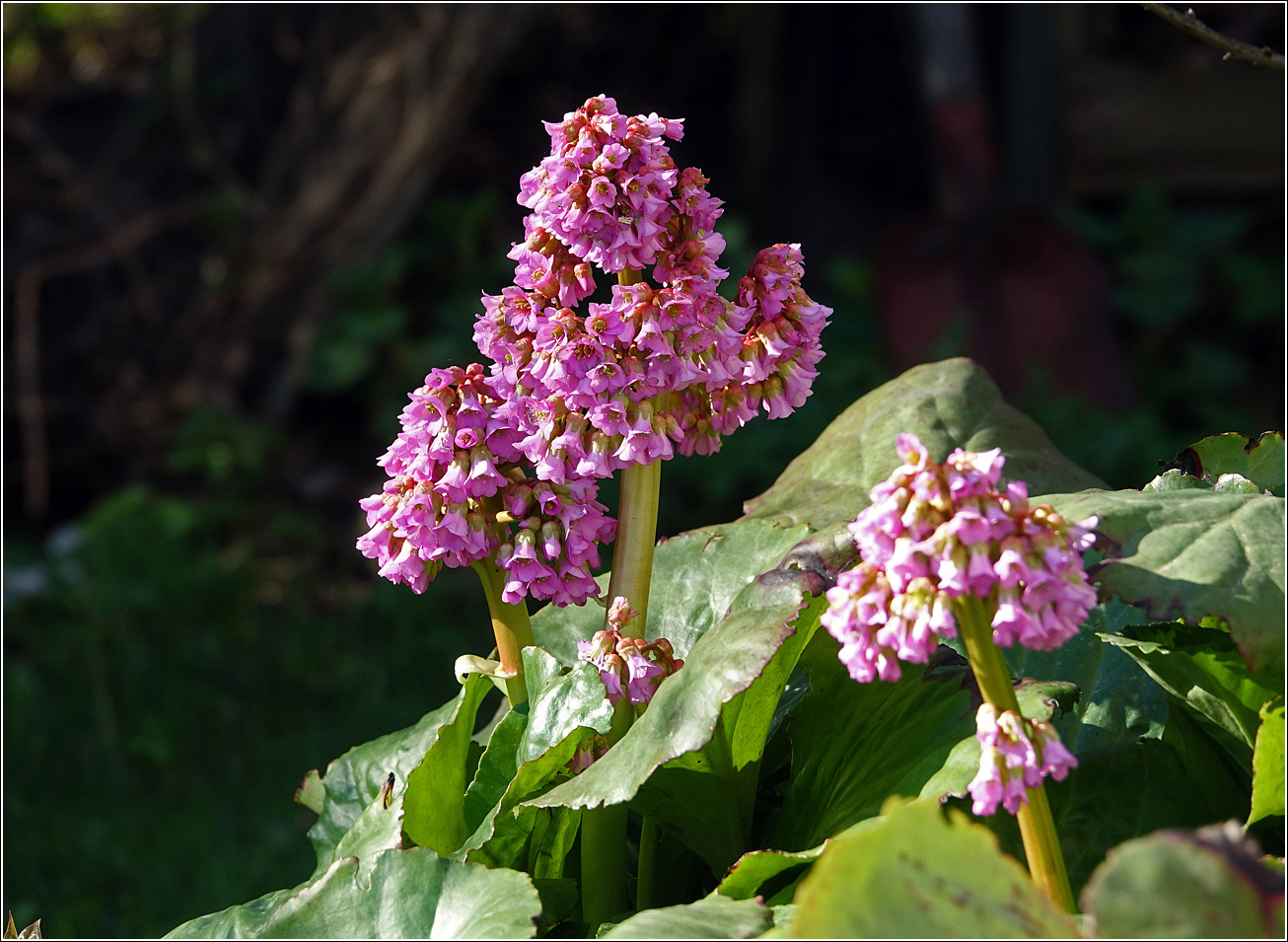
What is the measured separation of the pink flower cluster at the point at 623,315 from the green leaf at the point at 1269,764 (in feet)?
1.15

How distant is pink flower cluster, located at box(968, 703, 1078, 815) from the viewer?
0.67 m

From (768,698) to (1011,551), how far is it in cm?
29

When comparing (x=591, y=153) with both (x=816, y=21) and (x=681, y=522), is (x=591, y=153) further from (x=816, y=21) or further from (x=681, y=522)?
(x=816, y=21)

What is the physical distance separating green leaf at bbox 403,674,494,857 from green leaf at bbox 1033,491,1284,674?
0.43 m

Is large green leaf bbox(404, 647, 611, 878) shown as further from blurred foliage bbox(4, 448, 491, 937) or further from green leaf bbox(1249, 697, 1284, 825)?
blurred foliage bbox(4, 448, 491, 937)


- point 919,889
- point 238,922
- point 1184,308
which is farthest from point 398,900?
point 1184,308

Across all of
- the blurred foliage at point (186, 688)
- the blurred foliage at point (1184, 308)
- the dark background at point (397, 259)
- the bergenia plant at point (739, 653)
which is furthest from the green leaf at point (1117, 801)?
the blurred foliage at point (1184, 308)

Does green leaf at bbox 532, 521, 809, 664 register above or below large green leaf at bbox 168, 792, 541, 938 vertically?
above

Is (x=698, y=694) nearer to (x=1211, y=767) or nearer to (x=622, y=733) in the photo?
(x=622, y=733)

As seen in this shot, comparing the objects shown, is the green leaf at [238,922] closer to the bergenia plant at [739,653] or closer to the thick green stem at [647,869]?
the bergenia plant at [739,653]

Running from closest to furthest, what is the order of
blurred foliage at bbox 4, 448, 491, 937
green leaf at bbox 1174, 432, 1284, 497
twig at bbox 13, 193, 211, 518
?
green leaf at bbox 1174, 432, 1284, 497, blurred foliage at bbox 4, 448, 491, 937, twig at bbox 13, 193, 211, 518

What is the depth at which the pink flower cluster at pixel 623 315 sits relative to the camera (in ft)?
2.71

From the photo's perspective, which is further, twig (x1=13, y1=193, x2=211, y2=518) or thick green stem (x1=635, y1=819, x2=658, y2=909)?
twig (x1=13, y1=193, x2=211, y2=518)

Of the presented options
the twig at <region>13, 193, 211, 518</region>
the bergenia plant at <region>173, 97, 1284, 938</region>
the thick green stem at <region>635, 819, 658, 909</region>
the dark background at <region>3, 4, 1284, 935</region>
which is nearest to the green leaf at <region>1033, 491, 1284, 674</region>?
the bergenia plant at <region>173, 97, 1284, 938</region>
